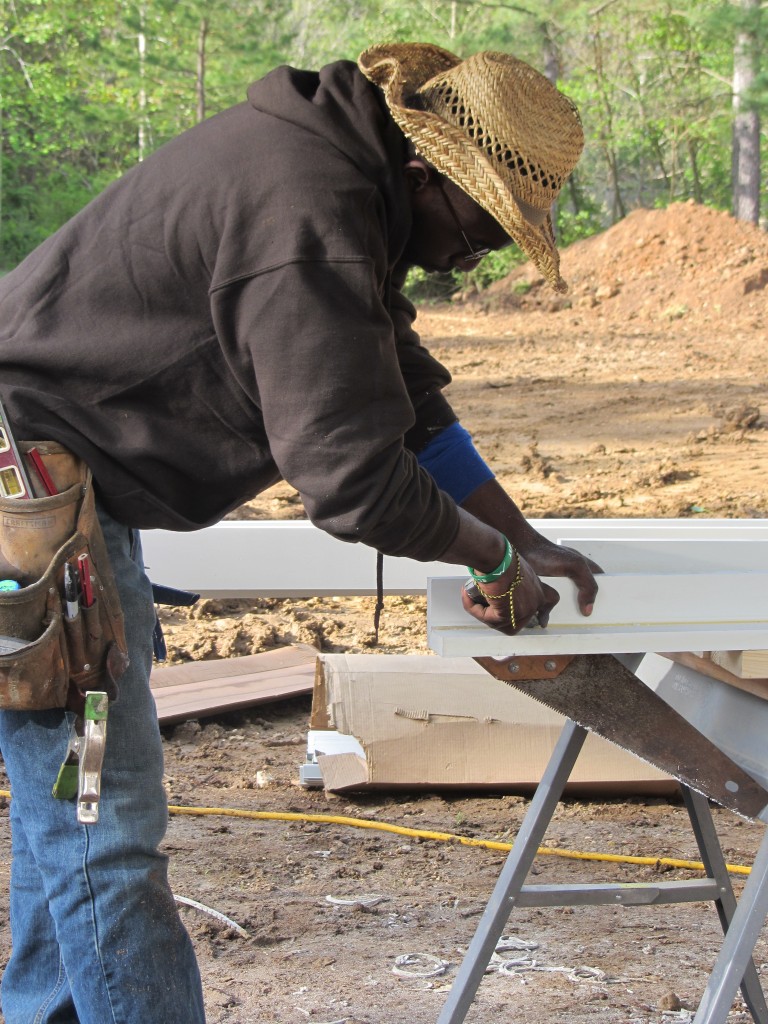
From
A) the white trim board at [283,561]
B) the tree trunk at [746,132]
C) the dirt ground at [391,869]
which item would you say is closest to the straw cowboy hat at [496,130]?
the dirt ground at [391,869]

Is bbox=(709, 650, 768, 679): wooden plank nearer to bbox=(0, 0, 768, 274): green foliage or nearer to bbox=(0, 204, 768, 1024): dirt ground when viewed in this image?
bbox=(0, 204, 768, 1024): dirt ground

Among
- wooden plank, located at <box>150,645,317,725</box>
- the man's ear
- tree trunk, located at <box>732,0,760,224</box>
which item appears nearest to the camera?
the man's ear

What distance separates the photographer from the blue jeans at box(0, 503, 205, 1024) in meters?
1.81

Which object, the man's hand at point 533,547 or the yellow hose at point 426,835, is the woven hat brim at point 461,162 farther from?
the yellow hose at point 426,835

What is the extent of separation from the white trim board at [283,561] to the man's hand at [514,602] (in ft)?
7.31

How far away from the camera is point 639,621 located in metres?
1.77

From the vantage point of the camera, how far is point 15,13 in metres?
24.5

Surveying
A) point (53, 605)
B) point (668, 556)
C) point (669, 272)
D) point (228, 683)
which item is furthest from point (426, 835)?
point (669, 272)

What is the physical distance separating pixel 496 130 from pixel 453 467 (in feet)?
2.60

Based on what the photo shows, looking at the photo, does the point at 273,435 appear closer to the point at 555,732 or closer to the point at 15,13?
the point at 555,732

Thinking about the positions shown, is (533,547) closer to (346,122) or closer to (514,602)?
(514,602)

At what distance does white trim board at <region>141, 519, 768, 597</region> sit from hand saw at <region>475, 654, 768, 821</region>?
2.17m

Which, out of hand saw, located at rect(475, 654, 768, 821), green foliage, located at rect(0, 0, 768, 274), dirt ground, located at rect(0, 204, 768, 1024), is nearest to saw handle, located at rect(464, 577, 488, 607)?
hand saw, located at rect(475, 654, 768, 821)

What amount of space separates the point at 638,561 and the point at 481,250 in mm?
669
